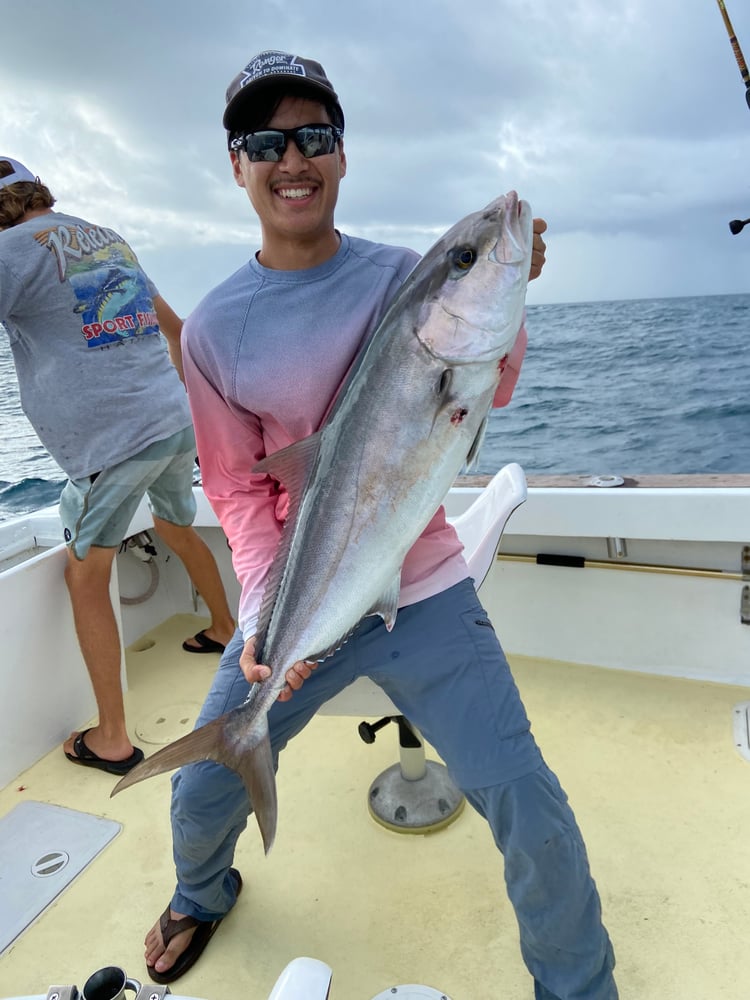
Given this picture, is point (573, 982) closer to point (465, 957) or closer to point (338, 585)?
point (465, 957)

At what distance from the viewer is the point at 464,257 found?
138 centimetres

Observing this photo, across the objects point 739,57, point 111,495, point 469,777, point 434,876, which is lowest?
point 434,876

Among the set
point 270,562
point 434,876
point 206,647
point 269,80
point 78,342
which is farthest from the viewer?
point 206,647

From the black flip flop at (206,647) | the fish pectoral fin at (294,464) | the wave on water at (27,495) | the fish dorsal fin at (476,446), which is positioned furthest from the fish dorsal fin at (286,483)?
the wave on water at (27,495)

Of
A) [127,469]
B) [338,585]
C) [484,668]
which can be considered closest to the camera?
[338,585]

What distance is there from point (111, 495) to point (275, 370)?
1.25m

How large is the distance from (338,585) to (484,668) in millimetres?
427

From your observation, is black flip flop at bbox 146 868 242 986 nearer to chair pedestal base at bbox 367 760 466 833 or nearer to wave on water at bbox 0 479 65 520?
chair pedestal base at bbox 367 760 466 833

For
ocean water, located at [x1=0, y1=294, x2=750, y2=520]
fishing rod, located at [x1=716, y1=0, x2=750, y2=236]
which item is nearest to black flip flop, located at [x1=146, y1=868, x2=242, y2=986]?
ocean water, located at [x1=0, y1=294, x2=750, y2=520]

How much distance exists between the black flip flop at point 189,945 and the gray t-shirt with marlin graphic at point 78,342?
4.94ft

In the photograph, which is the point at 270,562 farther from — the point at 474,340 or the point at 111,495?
the point at 111,495

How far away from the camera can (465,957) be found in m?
1.94

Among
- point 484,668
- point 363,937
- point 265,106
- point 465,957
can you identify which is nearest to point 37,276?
point 265,106

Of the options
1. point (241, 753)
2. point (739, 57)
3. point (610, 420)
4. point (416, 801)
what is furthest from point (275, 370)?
point (610, 420)
